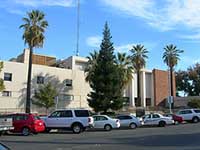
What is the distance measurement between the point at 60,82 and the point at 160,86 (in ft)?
100

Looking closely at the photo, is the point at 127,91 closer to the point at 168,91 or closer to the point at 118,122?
the point at 168,91

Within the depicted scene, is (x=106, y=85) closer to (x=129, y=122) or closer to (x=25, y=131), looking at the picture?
(x=129, y=122)

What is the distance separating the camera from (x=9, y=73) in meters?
59.8

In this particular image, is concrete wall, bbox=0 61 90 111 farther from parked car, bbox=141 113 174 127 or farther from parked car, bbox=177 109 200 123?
parked car, bbox=177 109 200 123

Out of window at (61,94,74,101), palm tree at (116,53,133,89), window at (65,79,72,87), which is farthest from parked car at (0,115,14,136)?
window at (65,79,72,87)

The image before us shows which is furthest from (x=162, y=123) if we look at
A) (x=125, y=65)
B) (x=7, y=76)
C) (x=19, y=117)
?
(x=7, y=76)

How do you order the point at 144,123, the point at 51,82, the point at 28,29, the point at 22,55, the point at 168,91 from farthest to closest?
the point at 168,91 < the point at 22,55 < the point at 51,82 < the point at 28,29 < the point at 144,123

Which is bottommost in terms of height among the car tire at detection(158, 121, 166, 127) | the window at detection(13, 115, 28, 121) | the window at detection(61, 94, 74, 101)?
the car tire at detection(158, 121, 166, 127)

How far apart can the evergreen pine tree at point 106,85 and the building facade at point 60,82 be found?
9.33 m

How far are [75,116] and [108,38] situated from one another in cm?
2933

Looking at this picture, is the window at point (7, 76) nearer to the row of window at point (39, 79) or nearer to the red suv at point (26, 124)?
the row of window at point (39, 79)

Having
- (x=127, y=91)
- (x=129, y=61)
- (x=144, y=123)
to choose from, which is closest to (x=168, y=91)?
(x=127, y=91)

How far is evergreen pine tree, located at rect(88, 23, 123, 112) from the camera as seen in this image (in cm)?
5506

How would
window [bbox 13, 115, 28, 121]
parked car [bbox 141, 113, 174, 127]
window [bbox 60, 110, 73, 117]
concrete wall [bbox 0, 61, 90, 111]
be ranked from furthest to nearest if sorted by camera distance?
concrete wall [bbox 0, 61, 90, 111] → parked car [bbox 141, 113, 174, 127] → window [bbox 60, 110, 73, 117] → window [bbox 13, 115, 28, 121]
